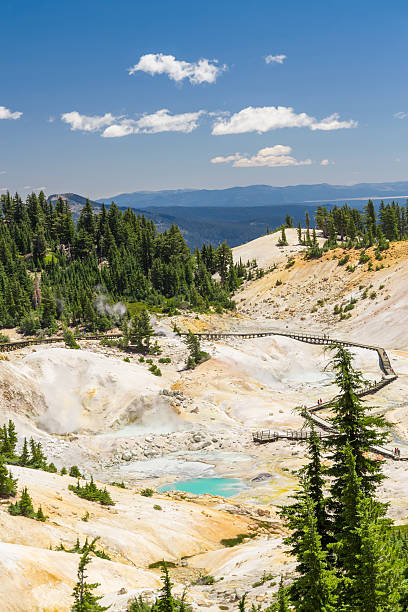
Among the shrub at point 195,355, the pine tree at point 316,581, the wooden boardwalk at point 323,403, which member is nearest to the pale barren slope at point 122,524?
the wooden boardwalk at point 323,403

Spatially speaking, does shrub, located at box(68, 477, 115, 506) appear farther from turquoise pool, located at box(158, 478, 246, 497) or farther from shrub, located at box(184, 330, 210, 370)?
shrub, located at box(184, 330, 210, 370)

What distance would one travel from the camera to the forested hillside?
3873 inches

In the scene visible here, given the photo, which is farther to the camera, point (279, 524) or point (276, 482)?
point (276, 482)

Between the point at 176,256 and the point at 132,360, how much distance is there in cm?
5958

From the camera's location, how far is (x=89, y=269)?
387 ft

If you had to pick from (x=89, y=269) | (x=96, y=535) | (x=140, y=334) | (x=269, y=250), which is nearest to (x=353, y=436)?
(x=96, y=535)

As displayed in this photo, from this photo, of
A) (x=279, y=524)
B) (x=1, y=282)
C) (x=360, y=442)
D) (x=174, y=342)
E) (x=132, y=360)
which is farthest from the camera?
(x=1, y=282)

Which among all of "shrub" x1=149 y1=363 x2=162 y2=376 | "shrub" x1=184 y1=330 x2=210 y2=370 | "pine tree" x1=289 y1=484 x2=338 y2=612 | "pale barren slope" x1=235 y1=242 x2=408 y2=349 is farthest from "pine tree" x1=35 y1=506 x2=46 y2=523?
"pale barren slope" x1=235 y1=242 x2=408 y2=349

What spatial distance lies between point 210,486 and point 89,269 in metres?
82.1

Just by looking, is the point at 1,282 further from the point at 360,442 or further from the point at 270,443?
the point at 360,442

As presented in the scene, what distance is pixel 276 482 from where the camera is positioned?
45.4m

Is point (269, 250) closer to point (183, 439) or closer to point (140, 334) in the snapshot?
point (140, 334)

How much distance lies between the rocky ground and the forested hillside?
1486cm

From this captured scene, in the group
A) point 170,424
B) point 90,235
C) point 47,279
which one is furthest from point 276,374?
point 90,235
